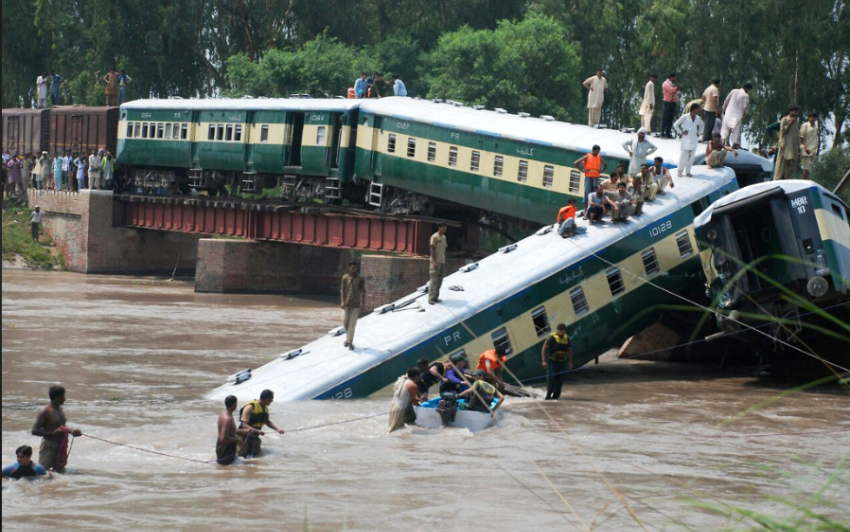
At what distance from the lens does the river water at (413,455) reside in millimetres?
11906

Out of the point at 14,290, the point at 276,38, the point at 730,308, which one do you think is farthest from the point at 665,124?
the point at 276,38

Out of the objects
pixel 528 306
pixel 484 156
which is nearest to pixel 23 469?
pixel 528 306

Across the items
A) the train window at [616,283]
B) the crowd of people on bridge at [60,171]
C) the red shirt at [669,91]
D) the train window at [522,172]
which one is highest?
the red shirt at [669,91]

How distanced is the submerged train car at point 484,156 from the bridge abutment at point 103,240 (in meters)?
17.4

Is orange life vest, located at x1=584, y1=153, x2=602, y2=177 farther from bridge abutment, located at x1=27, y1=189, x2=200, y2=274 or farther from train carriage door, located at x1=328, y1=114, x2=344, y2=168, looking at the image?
bridge abutment, located at x1=27, y1=189, x2=200, y2=274

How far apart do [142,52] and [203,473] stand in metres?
55.2

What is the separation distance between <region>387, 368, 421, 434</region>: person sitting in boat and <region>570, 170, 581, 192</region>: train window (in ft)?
42.8

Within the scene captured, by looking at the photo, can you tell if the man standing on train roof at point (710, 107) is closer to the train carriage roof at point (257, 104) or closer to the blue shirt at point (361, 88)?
the train carriage roof at point (257, 104)

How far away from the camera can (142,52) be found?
65812 millimetres

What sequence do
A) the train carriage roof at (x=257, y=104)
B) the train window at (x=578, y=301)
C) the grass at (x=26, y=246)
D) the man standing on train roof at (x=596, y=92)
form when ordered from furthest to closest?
1. the grass at (x=26, y=246)
2. the train carriage roof at (x=257, y=104)
3. the man standing on train roof at (x=596, y=92)
4. the train window at (x=578, y=301)

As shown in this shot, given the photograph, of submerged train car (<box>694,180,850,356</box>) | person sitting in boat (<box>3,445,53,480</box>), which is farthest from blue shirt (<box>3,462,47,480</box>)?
submerged train car (<box>694,180,850,356</box>)

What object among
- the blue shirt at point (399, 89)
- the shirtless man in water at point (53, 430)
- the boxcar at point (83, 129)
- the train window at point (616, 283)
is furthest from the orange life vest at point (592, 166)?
the boxcar at point (83, 129)

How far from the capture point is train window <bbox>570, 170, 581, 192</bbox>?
94.4 feet

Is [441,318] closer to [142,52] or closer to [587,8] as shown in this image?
[587,8]
